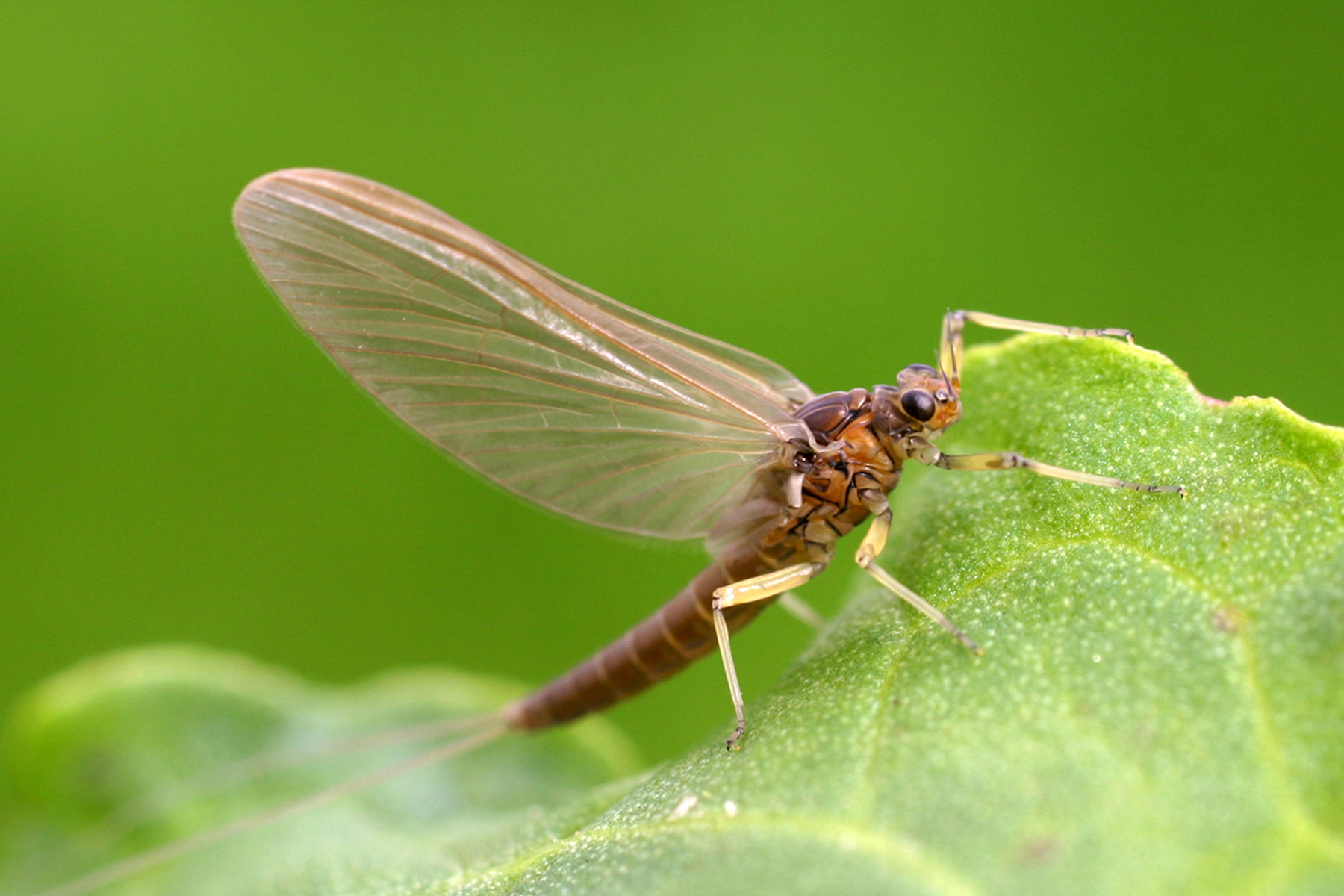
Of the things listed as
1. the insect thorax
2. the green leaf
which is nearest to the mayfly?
the insect thorax

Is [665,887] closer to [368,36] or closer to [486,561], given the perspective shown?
[486,561]

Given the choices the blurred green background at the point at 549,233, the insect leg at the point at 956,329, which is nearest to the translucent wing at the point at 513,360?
the insect leg at the point at 956,329

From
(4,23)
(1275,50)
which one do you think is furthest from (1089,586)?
(4,23)

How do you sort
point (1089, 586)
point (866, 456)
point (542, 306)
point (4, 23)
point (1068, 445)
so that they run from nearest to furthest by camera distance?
point (1089, 586)
point (1068, 445)
point (542, 306)
point (866, 456)
point (4, 23)

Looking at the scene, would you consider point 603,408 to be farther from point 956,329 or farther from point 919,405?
point 956,329

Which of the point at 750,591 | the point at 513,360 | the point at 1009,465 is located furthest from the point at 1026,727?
the point at 513,360

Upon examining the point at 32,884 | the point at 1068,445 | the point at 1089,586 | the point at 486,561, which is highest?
the point at 1068,445

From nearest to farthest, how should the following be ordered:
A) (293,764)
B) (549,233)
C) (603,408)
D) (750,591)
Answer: (750,591) → (603,408) → (293,764) → (549,233)
